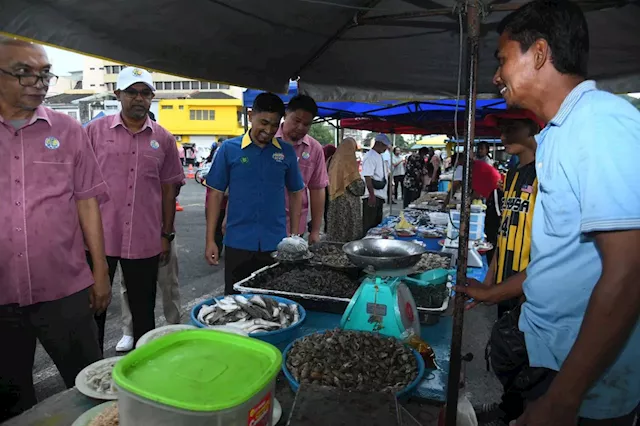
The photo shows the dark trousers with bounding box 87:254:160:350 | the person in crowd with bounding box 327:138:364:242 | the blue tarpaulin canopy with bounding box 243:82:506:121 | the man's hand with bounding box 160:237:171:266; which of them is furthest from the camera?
the blue tarpaulin canopy with bounding box 243:82:506:121

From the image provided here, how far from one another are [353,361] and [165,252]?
275cm

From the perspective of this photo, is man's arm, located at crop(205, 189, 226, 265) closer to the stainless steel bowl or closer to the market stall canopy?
the market stall canopy

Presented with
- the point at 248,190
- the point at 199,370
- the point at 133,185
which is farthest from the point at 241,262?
the point at 199,370

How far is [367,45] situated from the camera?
12.0ft

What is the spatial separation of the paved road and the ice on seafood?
2.21 meters

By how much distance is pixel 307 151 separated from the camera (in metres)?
5.07

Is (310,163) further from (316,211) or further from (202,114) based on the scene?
(202,114)

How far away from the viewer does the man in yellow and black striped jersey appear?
3025 mm

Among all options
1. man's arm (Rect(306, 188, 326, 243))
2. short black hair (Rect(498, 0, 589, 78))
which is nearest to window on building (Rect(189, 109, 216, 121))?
man's arm (Rect(306, 188, 326, 243))

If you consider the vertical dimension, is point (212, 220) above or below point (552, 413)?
above

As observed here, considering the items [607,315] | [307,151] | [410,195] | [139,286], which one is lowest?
[139,286]

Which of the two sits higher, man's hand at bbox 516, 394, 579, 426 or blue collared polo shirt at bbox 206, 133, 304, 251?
blue collared polo shirt at bbox 206, 133, 304, 251

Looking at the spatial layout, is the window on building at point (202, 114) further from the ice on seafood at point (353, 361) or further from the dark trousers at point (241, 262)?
the ice on seafood at point (353, 361)

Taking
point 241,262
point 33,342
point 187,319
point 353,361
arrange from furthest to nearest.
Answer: point 187,319
point 241,262
point 33,342
point 353,361
